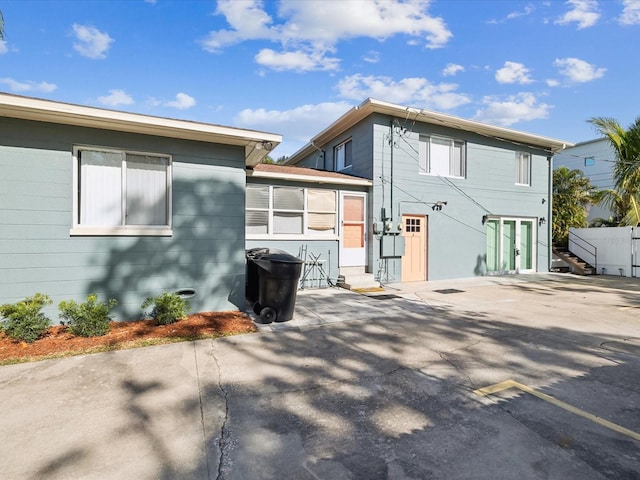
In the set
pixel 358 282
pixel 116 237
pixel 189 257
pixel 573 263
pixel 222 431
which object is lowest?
pixel 222 431

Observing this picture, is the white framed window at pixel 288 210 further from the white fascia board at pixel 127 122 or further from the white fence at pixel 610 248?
the white fence at pixel 610 248

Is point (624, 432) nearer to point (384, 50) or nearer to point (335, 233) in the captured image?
point (335, 233)

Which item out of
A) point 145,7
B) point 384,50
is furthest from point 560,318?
point 145,7

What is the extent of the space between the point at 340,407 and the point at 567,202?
18071 mm

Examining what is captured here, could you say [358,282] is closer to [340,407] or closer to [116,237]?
[116,237]

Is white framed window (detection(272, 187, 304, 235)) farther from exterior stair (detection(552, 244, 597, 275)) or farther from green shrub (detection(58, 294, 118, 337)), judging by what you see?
exterior stair (detection(552, 244, 597, 275))

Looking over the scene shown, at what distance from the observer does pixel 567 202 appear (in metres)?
16.2

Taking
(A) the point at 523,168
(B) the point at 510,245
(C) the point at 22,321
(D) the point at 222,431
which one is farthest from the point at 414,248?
(C) the point at 22,321

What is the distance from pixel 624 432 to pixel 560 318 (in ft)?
14.4

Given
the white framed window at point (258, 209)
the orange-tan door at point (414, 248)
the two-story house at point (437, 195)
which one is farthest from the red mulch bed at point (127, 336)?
the orange-tan door at point (414, 248)

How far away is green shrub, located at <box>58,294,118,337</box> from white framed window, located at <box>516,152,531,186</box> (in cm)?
1456

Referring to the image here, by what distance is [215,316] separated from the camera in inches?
242

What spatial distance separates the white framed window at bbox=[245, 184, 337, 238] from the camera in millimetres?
A: 9391

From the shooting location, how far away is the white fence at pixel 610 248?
1270cm
